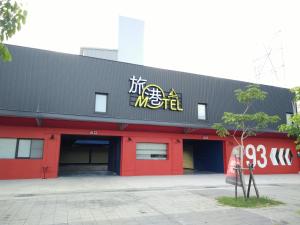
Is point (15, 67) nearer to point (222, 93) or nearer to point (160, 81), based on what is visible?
point (160, 81)

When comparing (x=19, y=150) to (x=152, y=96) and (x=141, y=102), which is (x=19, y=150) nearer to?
(x=141, y=102)

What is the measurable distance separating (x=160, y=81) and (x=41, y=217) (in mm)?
14502

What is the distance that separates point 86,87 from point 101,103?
1.50 m

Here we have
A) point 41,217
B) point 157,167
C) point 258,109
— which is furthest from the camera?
point 258,109

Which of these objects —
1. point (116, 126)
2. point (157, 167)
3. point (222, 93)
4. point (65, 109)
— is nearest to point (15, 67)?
point (65, 109)

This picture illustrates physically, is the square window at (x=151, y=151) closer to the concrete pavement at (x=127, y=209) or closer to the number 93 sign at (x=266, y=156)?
the number 93 sign at (x=266, y=156)

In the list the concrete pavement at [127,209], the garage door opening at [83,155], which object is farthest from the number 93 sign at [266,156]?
the garage door opening at [83,155]

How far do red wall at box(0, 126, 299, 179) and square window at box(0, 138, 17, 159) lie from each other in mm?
262

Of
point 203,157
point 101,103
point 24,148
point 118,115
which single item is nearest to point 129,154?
point 118,115

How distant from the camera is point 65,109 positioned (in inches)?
645

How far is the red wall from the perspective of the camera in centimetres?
1520

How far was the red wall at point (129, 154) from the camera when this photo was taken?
1520 centimetres

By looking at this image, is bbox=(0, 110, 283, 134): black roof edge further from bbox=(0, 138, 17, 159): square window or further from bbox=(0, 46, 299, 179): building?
bbox=(0, 138, 17, 159): square window

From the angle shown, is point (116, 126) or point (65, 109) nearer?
point (65, 109)
